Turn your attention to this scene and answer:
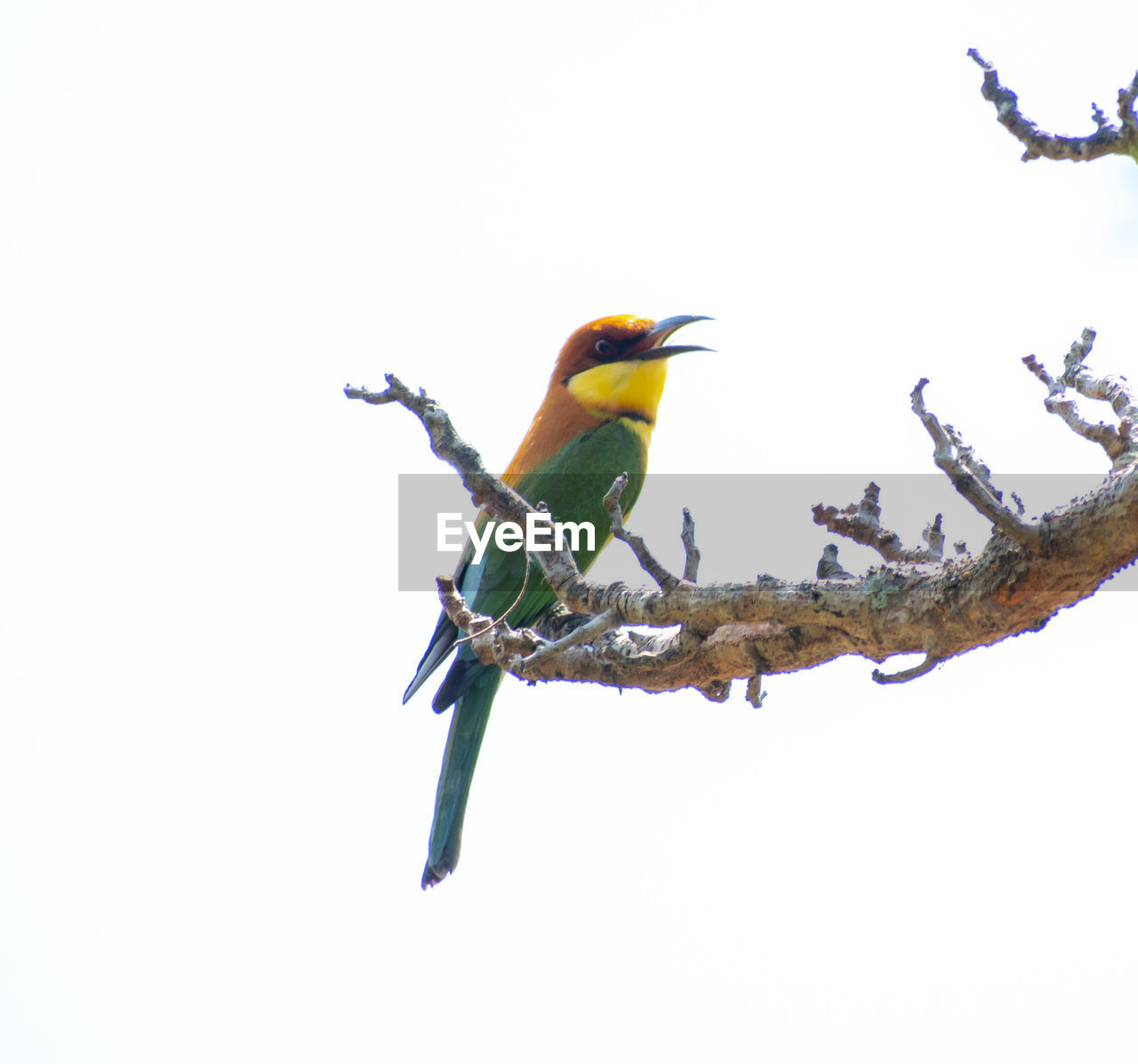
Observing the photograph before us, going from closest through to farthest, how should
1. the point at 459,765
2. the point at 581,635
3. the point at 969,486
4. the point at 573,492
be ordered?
the point at 969,486 → the point at 581,635 → the point at 459,765 → the point at 573,492

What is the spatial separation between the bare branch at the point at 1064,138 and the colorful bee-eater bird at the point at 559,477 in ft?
7.49

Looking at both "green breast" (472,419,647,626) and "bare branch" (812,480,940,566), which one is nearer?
"bare branch" (812,480,940,566)

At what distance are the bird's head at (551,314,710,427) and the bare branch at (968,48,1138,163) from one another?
2.49m

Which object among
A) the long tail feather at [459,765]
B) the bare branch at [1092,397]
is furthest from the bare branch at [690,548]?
the long tail feather at [459,765]

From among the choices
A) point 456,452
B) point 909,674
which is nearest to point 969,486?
point 909,674

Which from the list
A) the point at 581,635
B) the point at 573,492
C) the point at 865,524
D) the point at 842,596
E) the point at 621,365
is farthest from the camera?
the point at 621,365

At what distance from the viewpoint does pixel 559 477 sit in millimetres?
4293

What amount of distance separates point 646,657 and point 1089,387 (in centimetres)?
116

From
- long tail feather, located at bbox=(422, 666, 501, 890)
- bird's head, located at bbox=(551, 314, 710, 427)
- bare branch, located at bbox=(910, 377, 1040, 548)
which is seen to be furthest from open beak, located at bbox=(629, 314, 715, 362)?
bare branch, located at bbox=(910, 377, 1040, 548)

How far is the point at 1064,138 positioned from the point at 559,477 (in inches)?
102

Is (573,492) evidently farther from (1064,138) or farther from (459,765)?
(1064,138)

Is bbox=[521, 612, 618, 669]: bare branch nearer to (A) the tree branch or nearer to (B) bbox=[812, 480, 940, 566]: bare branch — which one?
(A) the tree branch

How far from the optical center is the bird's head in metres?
4.50

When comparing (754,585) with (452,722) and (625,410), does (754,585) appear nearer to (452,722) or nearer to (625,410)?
(452,722)
